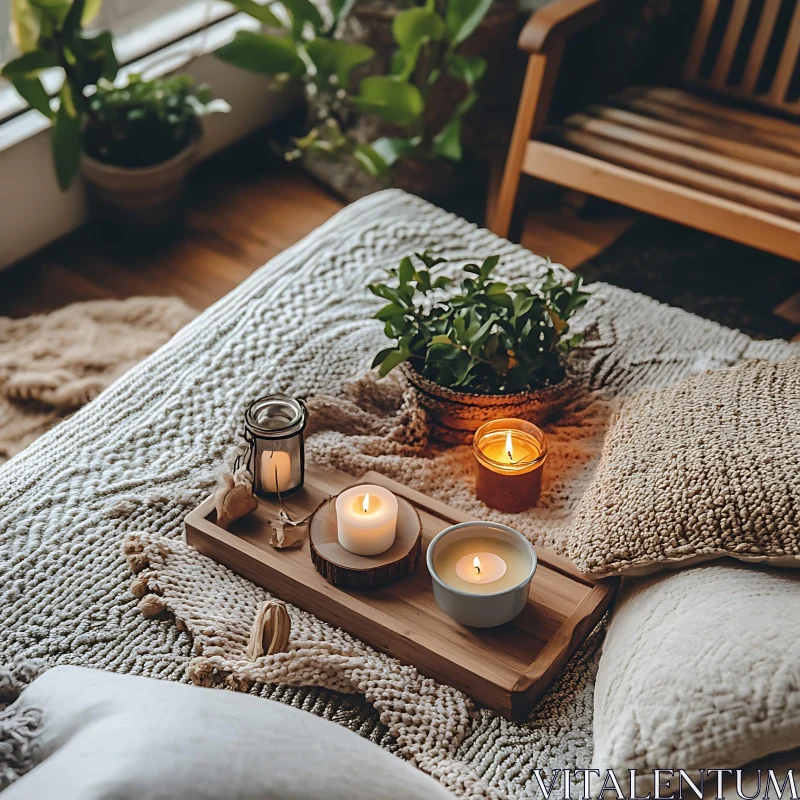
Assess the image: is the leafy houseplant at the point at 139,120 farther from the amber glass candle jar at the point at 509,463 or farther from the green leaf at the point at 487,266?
the amber glass candle jar at the point at 509,463

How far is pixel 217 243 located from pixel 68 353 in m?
0.54

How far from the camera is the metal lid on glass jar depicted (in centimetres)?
104

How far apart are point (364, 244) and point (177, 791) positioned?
100cm

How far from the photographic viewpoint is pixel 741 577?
0.87 m

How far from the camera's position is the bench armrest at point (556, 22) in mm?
1693

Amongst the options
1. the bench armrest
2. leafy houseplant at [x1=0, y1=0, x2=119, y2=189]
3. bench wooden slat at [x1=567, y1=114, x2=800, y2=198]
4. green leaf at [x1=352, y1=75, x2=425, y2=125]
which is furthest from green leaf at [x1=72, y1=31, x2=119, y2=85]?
bench wooden slat at [x1=567, y1=114, x2=800, y2=198]

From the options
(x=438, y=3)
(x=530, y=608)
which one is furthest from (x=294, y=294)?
(x=438, y=3)

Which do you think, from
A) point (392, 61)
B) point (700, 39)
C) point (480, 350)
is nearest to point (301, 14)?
point (392, 61)

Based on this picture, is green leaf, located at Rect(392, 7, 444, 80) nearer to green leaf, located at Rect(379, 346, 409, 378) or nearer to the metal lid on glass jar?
green leaf, located at Rect(379, 346, 409, 378)

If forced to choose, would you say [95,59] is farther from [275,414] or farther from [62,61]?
[275,414]

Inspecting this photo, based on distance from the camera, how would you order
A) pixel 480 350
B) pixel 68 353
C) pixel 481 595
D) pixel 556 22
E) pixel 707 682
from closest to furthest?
1. pixel 707 682
2. pixel 481 595
3. pixel 480 350
4. pixel 556 22
5. pixel 68 353

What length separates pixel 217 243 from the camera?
2.21m

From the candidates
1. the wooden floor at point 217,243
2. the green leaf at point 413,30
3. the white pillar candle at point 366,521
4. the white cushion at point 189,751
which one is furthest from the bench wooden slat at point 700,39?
the white cushion at point 189,751

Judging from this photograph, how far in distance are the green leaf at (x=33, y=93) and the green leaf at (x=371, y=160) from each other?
650 millimetres
